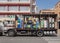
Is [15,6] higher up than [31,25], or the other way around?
[15,6]

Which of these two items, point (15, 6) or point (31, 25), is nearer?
point (31, 25)

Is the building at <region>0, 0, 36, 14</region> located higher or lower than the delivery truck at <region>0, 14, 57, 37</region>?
higher

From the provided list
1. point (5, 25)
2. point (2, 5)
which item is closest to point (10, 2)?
point (2, 5)

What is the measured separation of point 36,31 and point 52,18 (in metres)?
3.14

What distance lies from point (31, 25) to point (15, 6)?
36575 millimetres

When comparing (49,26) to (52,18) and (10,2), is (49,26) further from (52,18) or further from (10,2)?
(10,2)

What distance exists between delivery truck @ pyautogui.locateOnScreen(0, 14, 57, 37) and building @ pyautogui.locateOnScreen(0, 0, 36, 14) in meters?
34.5

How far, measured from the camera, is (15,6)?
7012 cm

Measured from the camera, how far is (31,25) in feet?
112

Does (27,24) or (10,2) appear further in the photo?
(10,2)

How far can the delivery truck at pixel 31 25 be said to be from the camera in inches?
1323

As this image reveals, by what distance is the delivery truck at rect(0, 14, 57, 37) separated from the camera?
33.6m

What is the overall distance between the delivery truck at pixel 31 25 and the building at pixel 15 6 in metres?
34.5

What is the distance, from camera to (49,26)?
112 ft
